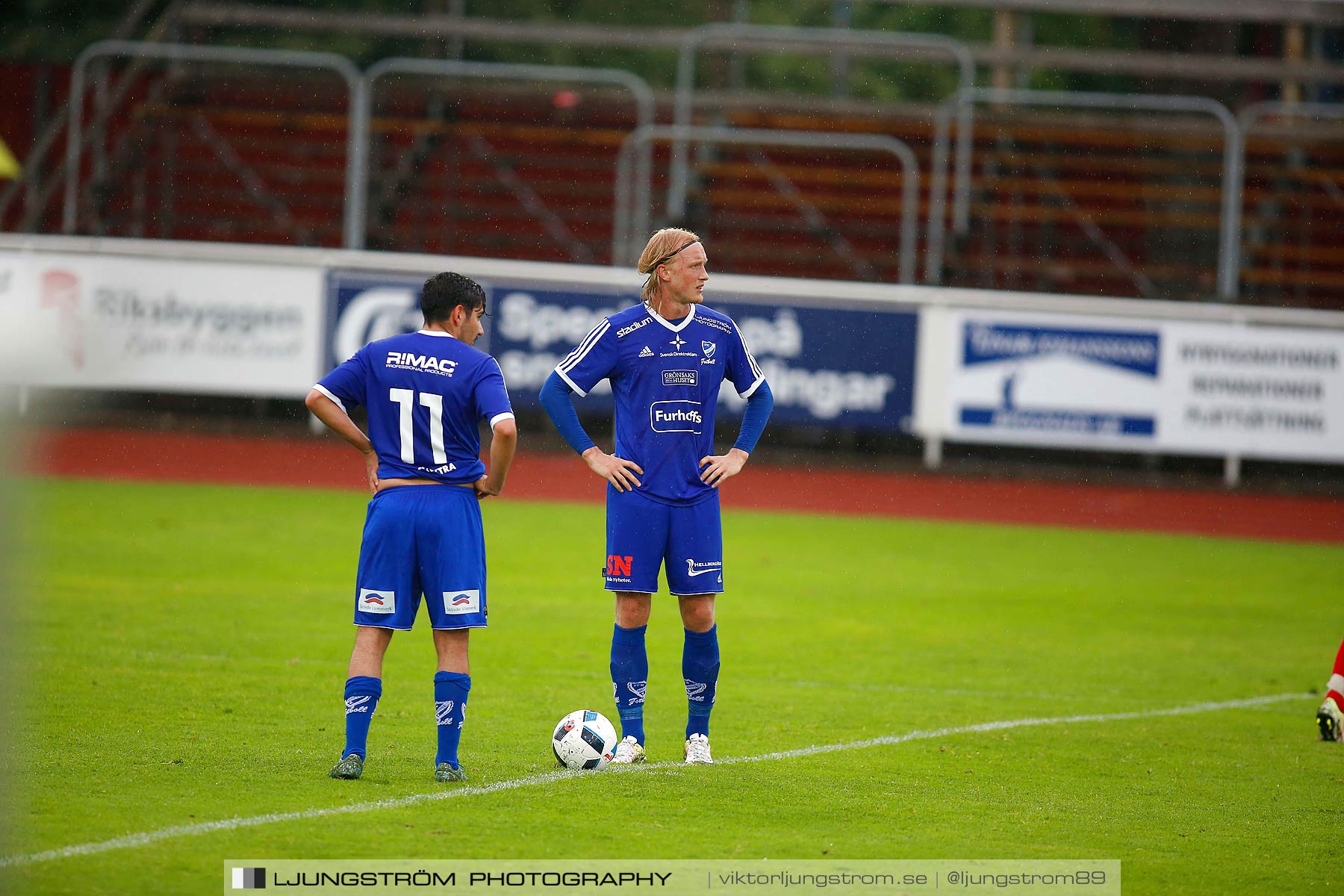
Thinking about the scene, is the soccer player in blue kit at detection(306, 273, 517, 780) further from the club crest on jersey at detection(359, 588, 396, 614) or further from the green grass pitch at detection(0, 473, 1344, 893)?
the green grass pitch at detection(0, 473, 1344, 893)

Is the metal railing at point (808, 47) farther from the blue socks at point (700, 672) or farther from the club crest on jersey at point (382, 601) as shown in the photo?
the club crest on jersey at point (382, 601)

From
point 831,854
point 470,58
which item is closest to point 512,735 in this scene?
point 831,854

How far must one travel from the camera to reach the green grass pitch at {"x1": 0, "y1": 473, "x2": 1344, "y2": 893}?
5363mm

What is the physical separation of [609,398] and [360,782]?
13.9m

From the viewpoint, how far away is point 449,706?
237 inches

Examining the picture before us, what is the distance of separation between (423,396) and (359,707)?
4.09 feet

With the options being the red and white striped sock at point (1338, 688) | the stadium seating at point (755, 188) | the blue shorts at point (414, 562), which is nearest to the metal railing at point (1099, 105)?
the stadium seating at point (755, 188)

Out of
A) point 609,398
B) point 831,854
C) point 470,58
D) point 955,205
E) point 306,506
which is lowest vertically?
point 831,854

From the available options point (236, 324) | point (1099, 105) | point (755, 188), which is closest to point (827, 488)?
point (1099, 105)

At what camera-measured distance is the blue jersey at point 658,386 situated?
649 centimetres

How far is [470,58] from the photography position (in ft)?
95.2

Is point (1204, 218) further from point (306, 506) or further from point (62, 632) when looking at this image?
point (62, 632)

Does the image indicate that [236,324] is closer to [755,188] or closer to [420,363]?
[755,188]

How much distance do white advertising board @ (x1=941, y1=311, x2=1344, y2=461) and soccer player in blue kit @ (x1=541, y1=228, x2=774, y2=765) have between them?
12985 millimetres
